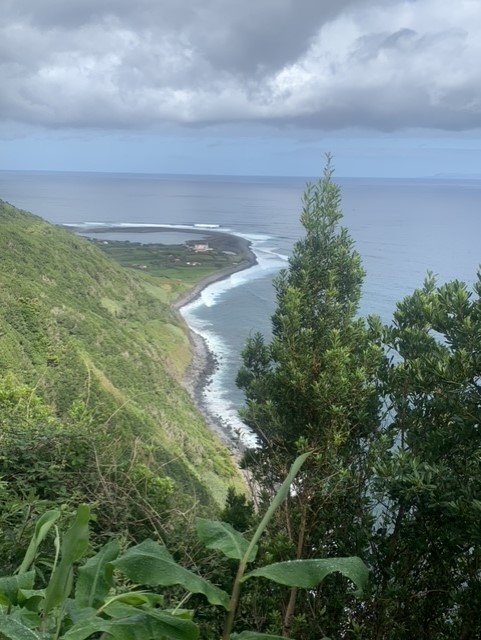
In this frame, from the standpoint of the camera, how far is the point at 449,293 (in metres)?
5.27

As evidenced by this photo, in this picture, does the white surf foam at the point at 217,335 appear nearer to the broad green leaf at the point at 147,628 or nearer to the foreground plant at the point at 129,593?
the foreground plant at the point at 129,593

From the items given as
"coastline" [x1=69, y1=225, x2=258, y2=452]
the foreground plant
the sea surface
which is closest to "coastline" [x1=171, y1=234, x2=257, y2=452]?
"coastline" [x1=69, y1=225, x2=258, y2=452]

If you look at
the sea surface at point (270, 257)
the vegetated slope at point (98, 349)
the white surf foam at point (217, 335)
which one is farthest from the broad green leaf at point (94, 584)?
the vegetated slope at point (98, 349)

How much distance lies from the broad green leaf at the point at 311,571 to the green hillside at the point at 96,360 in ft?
15.4

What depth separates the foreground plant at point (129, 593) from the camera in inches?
43.9

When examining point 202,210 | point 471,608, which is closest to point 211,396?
point 471,608

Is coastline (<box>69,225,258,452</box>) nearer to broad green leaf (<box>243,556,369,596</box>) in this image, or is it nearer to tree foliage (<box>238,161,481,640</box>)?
tree foliage (<box>238,161,481,640</box>)

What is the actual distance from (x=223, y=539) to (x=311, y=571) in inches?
10.9

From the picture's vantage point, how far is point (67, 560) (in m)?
1.13

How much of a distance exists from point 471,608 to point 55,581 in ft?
14.4

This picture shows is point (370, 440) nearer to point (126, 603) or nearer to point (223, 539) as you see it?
point (223, 539)

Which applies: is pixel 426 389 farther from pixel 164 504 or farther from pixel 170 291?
pixel 170 291

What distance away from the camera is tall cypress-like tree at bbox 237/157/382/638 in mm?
5375

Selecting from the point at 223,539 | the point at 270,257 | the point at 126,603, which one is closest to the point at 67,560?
the point at 126,603
